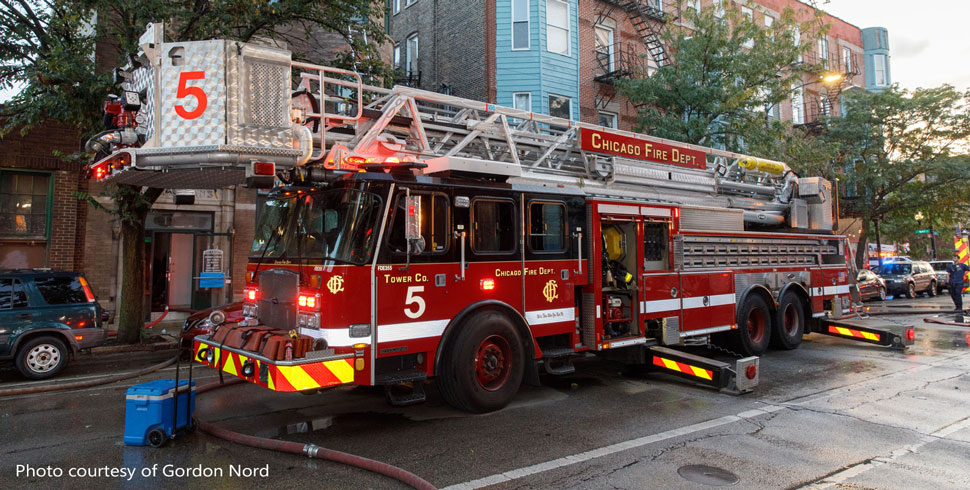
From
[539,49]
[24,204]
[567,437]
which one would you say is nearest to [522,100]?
[539,49]

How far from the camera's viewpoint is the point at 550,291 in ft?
23.6

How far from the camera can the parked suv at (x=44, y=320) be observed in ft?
27.8

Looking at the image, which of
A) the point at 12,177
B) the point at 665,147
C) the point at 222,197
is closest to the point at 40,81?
the point at 12,177

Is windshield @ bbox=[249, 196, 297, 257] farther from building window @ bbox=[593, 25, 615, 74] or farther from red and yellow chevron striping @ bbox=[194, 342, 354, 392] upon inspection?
building window @ bbox=[593, 25, 615, 74]

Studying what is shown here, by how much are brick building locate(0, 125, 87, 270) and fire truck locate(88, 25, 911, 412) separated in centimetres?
955

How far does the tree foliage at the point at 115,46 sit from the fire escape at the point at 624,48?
1109 centimetres

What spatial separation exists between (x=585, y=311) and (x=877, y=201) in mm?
23567

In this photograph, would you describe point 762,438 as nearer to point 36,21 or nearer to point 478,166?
point 478,166

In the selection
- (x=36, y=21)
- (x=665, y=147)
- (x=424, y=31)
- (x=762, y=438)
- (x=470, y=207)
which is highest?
(x=424, y=31)

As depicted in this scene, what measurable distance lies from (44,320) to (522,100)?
49.2 ft

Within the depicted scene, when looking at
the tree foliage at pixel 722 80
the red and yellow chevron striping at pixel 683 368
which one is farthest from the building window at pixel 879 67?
the red and yellow chevron striping at pixel 683 368

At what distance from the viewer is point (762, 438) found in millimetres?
5695

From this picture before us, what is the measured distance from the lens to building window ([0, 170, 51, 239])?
13.1 m

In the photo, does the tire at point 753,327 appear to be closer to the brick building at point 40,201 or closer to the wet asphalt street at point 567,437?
the wet asphalt street at point 567,437
